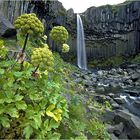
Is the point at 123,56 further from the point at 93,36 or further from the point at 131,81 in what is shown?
the point at 131,81

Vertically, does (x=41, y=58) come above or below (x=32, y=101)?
above

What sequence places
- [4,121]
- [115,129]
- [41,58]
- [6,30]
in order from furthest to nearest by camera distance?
[6,30] < [115,129] < [41,58] < [4,121]

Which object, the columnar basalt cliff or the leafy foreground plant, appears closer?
the leafy foreground plant

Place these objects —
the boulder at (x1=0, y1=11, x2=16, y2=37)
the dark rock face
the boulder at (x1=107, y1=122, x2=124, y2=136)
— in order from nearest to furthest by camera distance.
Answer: the boulder at (x1=107, y1=122, x2=124, y2=136) → the boulder at (x1=0, y1=11, x2=16, y2=37) → the dark rock face

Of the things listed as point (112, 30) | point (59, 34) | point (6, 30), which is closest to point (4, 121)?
point (59, 34)

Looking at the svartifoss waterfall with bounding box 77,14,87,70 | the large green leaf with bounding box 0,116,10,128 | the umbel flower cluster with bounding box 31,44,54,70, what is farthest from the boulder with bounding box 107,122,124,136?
the svartifoss waterfall with bounding box 77,14,87,70

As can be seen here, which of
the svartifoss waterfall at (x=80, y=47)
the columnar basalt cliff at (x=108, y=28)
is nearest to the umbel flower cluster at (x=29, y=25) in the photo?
the svartifoss waterfall at (x=80, y=47)

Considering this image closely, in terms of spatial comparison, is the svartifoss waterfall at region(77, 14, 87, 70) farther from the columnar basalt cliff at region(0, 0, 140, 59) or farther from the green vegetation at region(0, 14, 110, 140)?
the green vegetation at region(0, 14, 110, 140)

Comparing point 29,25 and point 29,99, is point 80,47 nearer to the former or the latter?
point 29,25

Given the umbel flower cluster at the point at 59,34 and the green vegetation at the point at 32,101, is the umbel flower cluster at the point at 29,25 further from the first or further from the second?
the umbel flower cluster at the point at 59,34

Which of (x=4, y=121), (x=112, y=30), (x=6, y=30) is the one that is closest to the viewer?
(x=4, y=121)

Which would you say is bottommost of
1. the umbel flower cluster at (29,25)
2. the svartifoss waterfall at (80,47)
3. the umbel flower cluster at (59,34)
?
the svartifoss waterfall at (80,47)

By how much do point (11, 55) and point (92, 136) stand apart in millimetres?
2273

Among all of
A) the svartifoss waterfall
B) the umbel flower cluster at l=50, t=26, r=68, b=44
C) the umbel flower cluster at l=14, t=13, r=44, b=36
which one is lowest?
the svartifoss waterfall
